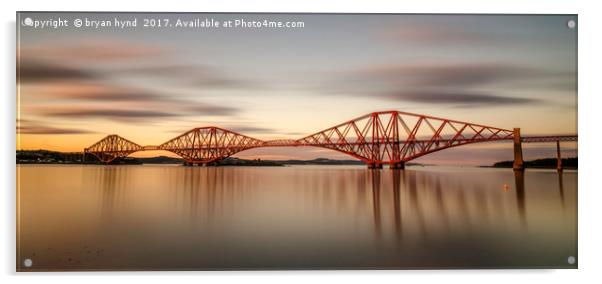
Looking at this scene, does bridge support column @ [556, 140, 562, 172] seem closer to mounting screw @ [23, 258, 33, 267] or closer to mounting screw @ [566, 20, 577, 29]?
mounting screw @ [566, 20, 577, 29]

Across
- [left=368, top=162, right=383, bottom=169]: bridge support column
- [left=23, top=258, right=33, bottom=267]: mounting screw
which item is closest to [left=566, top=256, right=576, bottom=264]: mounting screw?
[left=368, top=162, right=383, bottom=169]: bridge support column

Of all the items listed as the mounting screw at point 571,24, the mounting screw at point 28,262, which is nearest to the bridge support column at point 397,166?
the mounting screw at point 571,24

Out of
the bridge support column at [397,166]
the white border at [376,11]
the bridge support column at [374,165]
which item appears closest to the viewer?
the white border at [376,11]

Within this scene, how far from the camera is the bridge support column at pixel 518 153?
4445 mm

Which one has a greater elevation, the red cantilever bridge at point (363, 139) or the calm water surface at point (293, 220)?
the red cantilever bridge at point (363, 139)

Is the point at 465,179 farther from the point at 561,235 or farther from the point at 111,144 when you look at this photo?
the point at 111,144

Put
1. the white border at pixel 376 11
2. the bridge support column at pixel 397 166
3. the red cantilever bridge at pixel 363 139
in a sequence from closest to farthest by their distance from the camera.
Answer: the white border at pixel 376 11 → the red cantilever bridge at pixel 363 139 → the bridge support column at pixel 397 166

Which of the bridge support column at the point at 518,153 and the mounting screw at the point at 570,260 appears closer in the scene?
the mounting screw at the point at 570,260

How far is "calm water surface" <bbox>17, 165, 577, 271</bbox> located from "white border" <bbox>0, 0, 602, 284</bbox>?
0.29 feet

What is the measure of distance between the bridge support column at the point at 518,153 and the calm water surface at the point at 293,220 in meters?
0.08

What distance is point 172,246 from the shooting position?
4359mm

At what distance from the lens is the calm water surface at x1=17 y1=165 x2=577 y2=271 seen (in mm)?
4250

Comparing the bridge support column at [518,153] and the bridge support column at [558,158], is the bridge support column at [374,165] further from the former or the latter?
the bridge support column at [558,158]

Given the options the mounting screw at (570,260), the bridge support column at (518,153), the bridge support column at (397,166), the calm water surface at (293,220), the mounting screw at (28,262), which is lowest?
the mounting screw at (570,260)
